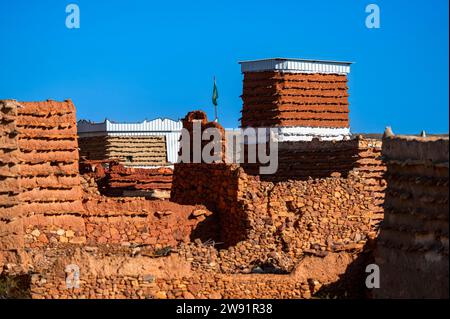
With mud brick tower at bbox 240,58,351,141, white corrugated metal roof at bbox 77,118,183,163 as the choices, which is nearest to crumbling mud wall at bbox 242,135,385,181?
mud brick tower at bbox 240,58,351,141

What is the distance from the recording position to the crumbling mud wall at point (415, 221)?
72.9 ft

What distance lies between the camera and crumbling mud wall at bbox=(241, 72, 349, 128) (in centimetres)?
4984

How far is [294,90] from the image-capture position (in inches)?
1973

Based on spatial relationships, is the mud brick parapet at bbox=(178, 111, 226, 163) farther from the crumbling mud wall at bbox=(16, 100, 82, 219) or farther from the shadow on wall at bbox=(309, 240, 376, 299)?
the shadow on wall at bbox=(309, 240, 376, 299)

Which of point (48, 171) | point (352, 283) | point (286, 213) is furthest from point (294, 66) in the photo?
point (352, 283)

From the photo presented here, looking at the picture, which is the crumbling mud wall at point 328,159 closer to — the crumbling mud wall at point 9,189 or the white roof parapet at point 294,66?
the white roof parapet at point 294,66

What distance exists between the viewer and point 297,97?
50.2 meters

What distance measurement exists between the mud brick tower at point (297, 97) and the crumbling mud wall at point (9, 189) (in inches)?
726

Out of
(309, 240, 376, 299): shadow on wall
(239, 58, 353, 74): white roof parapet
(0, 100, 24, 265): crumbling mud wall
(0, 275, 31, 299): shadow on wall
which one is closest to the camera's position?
(0, 275, 31, 299): shadow on wall

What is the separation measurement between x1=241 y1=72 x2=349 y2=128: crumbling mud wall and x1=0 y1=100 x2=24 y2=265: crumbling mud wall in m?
18.5

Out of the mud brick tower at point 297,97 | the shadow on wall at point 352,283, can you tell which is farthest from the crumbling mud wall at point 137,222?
the mud brick tower at point 297,97

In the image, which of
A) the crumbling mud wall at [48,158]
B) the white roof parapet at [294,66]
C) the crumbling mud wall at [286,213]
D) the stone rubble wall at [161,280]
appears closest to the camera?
the stone rubble wall at [161,280]

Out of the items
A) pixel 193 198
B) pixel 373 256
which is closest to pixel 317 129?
pixel 193 198

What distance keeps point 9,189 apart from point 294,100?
19906 millimetres
